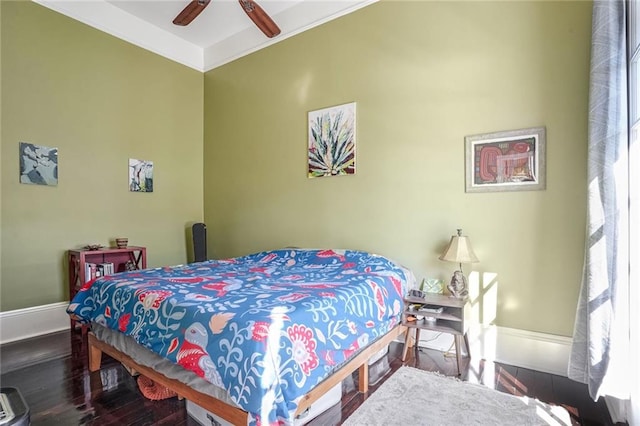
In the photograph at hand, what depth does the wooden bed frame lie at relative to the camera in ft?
4.92

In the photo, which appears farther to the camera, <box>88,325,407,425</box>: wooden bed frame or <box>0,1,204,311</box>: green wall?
<box>0,1,204,311</box>: green wall

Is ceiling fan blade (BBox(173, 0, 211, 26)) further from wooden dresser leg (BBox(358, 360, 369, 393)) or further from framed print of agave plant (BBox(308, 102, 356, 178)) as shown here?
wooden dresser leg (BBox(358, 360, 369, 393))

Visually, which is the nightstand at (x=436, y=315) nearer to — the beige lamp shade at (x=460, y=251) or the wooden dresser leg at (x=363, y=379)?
the beige lamp shade at (x=460, y=251)

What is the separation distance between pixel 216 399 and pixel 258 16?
2.73 metres

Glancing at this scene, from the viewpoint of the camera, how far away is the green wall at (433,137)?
2445 millimetres

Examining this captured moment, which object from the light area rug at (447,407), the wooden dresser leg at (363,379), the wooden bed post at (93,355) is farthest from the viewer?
the wooden bed post at (93,355)

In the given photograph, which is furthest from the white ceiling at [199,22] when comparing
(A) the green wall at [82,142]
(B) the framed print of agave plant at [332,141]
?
(B) the framed print of agave plant at [332,141]

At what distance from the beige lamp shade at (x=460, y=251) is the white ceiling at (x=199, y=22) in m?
2.44

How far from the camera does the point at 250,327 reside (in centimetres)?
144

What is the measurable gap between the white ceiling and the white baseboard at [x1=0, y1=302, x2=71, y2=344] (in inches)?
118

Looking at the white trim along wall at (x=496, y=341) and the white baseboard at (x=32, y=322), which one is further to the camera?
the white baseboard at (x=32, y=322)

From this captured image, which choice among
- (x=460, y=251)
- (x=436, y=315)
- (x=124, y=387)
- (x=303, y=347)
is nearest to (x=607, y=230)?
(x=460, y=251)

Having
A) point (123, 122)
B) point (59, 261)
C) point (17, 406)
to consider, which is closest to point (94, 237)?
point (59, 261)

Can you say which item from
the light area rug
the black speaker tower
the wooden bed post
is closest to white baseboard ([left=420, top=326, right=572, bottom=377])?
the light area rug
